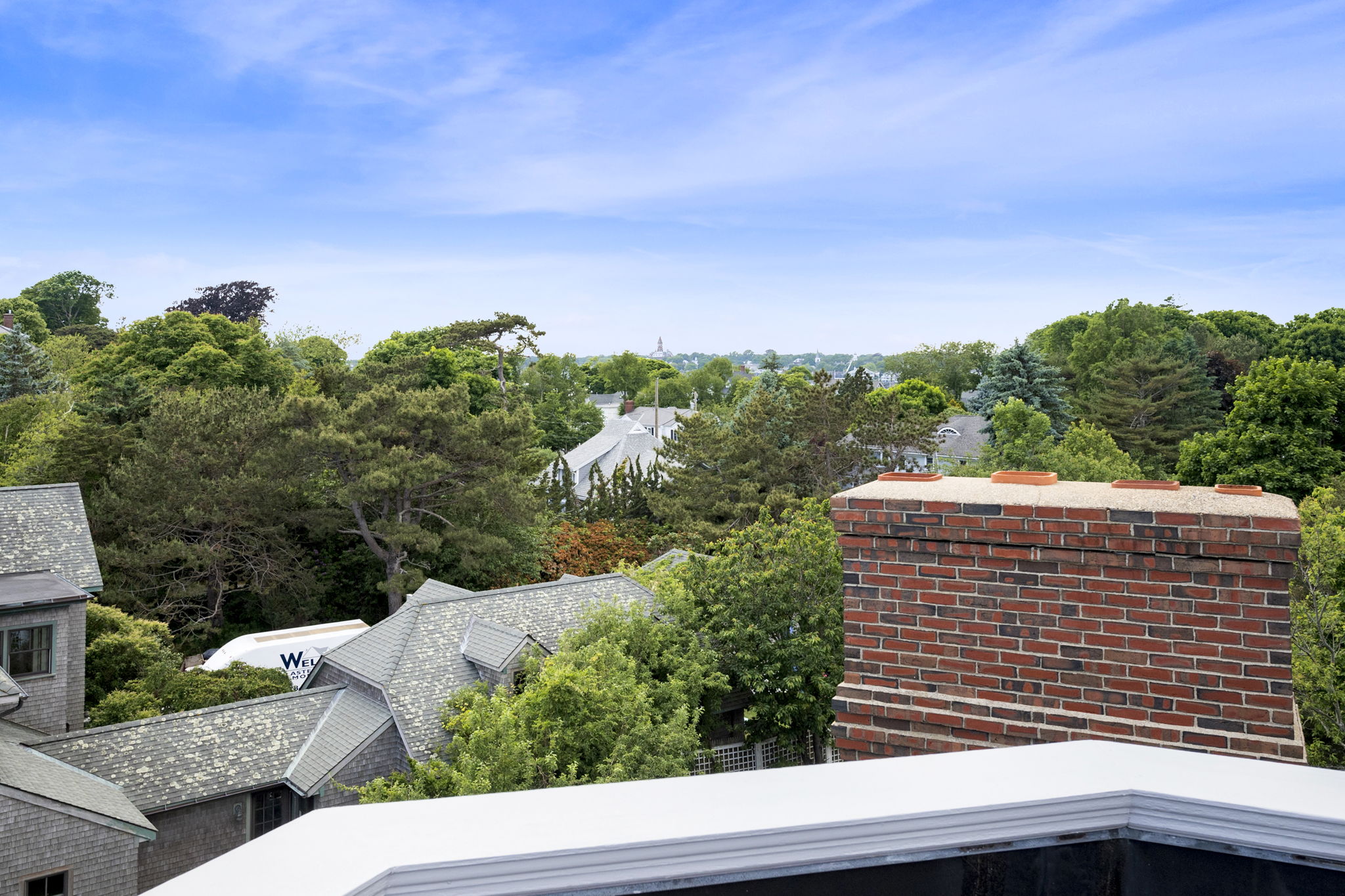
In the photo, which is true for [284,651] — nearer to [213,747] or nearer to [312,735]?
[312,735]

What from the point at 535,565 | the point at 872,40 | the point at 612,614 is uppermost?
the point at 872,40

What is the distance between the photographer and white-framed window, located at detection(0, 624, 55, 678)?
13812 millimetres

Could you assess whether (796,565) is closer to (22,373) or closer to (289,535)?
(289,535)

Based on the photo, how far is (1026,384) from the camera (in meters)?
46.3

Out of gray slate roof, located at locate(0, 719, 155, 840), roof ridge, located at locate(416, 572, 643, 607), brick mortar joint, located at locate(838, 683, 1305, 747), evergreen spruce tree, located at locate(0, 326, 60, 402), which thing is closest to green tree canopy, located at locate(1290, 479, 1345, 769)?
brick mortar joint, located at locate(838, 683, 1305, 747)

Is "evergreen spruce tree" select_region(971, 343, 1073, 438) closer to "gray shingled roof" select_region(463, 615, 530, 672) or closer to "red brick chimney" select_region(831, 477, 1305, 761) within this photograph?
"gray shingled roof" select_region(463, 615, 530, 672)

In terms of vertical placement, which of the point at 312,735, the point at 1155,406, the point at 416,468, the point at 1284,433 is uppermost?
the point at 1155,406

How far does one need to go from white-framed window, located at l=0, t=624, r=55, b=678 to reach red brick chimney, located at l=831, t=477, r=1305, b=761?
15105 mm

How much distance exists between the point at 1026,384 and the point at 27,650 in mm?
44875

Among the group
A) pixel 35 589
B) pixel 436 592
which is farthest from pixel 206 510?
pixel 35 589

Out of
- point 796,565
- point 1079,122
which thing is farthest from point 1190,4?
point 796,565

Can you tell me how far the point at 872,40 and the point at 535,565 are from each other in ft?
67.8

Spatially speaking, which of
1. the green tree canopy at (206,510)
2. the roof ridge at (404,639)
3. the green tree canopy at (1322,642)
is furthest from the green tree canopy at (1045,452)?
the green tree canopy at (206,510)

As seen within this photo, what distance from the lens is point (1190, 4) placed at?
20188 millimetres
